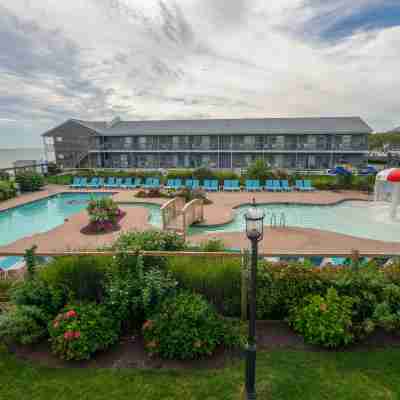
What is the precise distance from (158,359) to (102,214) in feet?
28.3

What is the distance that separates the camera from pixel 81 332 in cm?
379

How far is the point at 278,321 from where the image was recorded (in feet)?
15.1

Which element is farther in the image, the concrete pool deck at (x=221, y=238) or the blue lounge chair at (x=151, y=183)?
the blue lounge chair at (x=151, y=183)

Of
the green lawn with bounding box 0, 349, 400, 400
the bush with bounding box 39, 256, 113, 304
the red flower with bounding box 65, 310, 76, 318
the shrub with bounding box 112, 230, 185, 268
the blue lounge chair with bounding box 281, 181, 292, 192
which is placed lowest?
the green lawn with bounding box 0, 349, 400, 400

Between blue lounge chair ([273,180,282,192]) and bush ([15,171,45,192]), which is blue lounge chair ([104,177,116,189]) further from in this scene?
blue lounge chair ([273,180,282,192])

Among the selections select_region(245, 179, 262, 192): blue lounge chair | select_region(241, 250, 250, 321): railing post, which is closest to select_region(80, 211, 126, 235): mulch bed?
select_region(241, 250, 250, 321): railing post

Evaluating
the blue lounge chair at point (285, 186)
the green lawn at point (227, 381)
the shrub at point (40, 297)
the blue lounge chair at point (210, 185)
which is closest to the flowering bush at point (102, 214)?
the shrub at point (40, 297)

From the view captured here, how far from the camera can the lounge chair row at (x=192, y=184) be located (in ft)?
65.7

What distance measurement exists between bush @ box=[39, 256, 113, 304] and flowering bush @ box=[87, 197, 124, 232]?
6.63 metres

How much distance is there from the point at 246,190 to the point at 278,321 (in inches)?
631

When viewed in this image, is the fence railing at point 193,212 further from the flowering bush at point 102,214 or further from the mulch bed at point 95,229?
the flowering bush at point 102,214

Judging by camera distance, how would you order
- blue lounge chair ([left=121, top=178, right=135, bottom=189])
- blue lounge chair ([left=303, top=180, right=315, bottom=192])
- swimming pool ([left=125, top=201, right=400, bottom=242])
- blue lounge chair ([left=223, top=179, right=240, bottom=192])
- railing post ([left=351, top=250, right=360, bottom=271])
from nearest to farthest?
railing post ([left=351, top=250, right=360, bottom=271])
swimming pool ([left=125, top=201, right=400, bottom=242])
blue lounge chair ([left=303, top=180, right=315, bottom=192])
blue lounge chair ([left=223, top=179, right=240, bottom=192])
blue lounge chair ([left=121, top=178, right=135, bottom=189])

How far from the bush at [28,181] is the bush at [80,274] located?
18.2 metres

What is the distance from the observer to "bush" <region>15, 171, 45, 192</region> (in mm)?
19641
